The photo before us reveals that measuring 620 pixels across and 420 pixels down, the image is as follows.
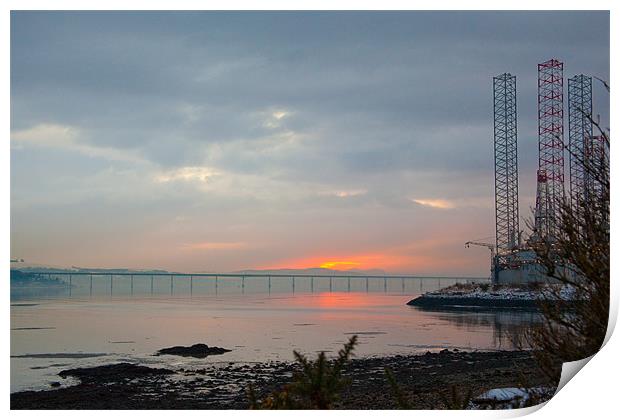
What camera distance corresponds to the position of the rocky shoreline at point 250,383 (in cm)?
750

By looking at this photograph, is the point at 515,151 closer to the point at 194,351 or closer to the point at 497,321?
the point at 497,321

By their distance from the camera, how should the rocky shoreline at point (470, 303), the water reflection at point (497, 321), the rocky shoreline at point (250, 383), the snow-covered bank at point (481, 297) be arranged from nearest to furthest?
the rocky shoreline at point (250, 383)
the water reflection at point (497, 321)
the rocky shoreline at point (470, 303)
the snow-covered bank at point (481, 297)

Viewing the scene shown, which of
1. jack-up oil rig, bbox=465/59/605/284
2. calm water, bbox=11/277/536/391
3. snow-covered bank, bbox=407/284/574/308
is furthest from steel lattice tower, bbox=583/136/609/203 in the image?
snow-covered bank, bbox=407/284/574/308

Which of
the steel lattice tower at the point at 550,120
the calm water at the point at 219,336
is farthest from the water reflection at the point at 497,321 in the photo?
the steel lattice tower at the point at 550,120

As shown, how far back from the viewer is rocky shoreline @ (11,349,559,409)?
7.50 m

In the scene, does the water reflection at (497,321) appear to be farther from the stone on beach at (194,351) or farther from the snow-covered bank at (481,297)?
the stone on beach at (194,351)

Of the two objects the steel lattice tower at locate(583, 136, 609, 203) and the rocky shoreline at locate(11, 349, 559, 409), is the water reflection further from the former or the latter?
the steel lattice tower at locate(583, 136, 609, 203)

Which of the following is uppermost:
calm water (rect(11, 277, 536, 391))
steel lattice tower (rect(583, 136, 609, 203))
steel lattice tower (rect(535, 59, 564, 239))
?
steel lattice tower (rect(535, 59, 564, 239))

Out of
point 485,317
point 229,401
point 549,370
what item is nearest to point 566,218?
point 549,370

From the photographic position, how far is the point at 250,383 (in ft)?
26.6

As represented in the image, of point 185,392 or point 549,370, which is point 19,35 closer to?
point 185,392

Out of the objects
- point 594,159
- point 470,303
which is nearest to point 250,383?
point 594,159

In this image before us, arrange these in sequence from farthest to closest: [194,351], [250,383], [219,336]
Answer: [219,336] < [194,351] < [250,383]
